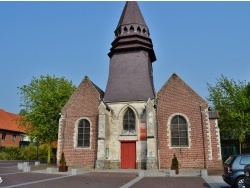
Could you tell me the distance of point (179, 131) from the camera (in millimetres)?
20453

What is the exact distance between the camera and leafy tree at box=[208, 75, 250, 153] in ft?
81.6

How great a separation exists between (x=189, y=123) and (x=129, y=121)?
5163 millimetres

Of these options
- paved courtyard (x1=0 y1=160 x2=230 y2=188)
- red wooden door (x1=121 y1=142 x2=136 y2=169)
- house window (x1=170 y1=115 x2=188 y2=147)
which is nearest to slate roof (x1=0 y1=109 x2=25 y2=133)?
red wooden door (x1=121 y1=142 x2=136 y2=169)

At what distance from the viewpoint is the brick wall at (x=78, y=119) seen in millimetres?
21725

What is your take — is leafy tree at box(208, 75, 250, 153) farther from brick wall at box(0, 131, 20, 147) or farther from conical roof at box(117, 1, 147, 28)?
brick wall at box(0, 131, 20, 147)

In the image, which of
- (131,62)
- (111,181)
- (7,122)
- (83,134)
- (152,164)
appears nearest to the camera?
(111,181)

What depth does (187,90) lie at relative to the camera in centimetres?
2114

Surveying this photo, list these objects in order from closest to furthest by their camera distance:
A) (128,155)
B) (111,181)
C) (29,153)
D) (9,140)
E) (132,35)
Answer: (111,181) < (128,155) < (132,35) < (29,153) < (9,140)

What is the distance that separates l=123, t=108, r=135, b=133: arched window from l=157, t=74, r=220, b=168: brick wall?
238 cm

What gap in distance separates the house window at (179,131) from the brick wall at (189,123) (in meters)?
0.34

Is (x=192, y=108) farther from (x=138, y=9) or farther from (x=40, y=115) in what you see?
(x=40, y=115)

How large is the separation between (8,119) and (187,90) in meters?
37.4

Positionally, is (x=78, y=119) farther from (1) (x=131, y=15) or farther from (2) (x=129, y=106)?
(1) (x=131, y=15)

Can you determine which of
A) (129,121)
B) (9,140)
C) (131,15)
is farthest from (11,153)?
(131,15)
